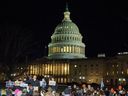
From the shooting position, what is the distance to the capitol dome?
12505 cm

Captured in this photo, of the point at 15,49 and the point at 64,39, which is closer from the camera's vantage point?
the point at 15,49

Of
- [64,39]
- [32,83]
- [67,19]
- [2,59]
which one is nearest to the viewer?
[32,83]

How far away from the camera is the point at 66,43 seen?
12588 centimetres

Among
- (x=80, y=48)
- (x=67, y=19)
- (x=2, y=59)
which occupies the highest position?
(x=67, y=19)

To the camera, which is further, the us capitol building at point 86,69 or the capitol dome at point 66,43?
the capitol dome at point 66,43

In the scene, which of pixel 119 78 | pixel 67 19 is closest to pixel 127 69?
pixel 119 78

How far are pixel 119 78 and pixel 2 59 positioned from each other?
7056 cm

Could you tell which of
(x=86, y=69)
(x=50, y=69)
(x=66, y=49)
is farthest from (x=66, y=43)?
(x=86, y=69)

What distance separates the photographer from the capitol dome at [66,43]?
125050 millimetres

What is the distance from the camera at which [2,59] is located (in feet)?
140

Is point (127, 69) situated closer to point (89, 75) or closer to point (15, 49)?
point (89, 75)

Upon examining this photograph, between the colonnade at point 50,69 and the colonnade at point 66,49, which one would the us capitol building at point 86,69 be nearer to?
the colonnade at point 50,69

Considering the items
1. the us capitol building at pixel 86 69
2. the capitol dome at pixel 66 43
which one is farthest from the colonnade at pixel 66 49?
the us capitol building at pixel 86 69

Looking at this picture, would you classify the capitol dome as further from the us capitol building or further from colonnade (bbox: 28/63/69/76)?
the us capitol building
